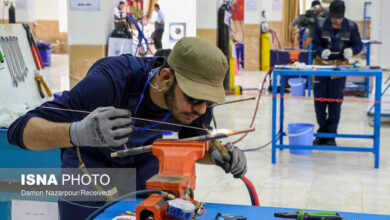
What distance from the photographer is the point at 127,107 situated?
2002 millimetres

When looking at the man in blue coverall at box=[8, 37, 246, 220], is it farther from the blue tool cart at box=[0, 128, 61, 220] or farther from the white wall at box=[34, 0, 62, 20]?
the white wall at box=[34, 0, 62, 20]

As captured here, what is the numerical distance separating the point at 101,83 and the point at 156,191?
0.59 m

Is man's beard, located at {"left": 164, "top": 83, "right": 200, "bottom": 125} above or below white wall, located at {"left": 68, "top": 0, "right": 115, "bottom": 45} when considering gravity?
below

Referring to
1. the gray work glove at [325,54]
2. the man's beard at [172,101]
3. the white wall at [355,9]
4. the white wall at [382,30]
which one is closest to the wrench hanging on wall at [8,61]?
the man's beard at [172,101]

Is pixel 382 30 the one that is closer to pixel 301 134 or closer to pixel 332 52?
pixel 332 52

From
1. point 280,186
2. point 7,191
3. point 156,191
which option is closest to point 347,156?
point 280,186

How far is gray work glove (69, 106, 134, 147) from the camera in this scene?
1536mm

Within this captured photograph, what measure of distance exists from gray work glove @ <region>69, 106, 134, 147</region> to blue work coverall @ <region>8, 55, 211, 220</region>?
199mm

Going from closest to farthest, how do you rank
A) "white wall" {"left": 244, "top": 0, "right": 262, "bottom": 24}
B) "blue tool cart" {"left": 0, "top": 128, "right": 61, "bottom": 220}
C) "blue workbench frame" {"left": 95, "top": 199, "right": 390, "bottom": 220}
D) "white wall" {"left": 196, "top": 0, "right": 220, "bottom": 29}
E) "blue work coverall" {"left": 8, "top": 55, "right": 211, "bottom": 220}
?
"blue workbench frame" {"left": 95, "top": 199, "right": 390, "bottom": 220}, "blue work coverall" {"left": 8, "top": 55, "right": 211, "bottom": 220}, "blue tool cart" {"left": 0, "top": 128, "right": 61, "bottom": 220}, "white wall" {"left": 196, "top": 0, "right": 220, "bottom": 29}, "white wall" {"left": 244, "top": 0, "right": 262, "bottom": 24}

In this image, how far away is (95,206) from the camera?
210 cm

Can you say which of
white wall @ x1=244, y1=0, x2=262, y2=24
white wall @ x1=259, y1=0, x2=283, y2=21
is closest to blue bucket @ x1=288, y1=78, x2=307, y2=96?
white wall @ x1=244, y1=0, x2=262, y2=24

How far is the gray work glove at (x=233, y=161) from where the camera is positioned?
1.73 metres

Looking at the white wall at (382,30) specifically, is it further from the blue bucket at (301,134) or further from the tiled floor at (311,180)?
the blue bucket at (301,134)

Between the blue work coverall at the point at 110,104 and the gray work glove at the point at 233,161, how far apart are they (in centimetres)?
30
